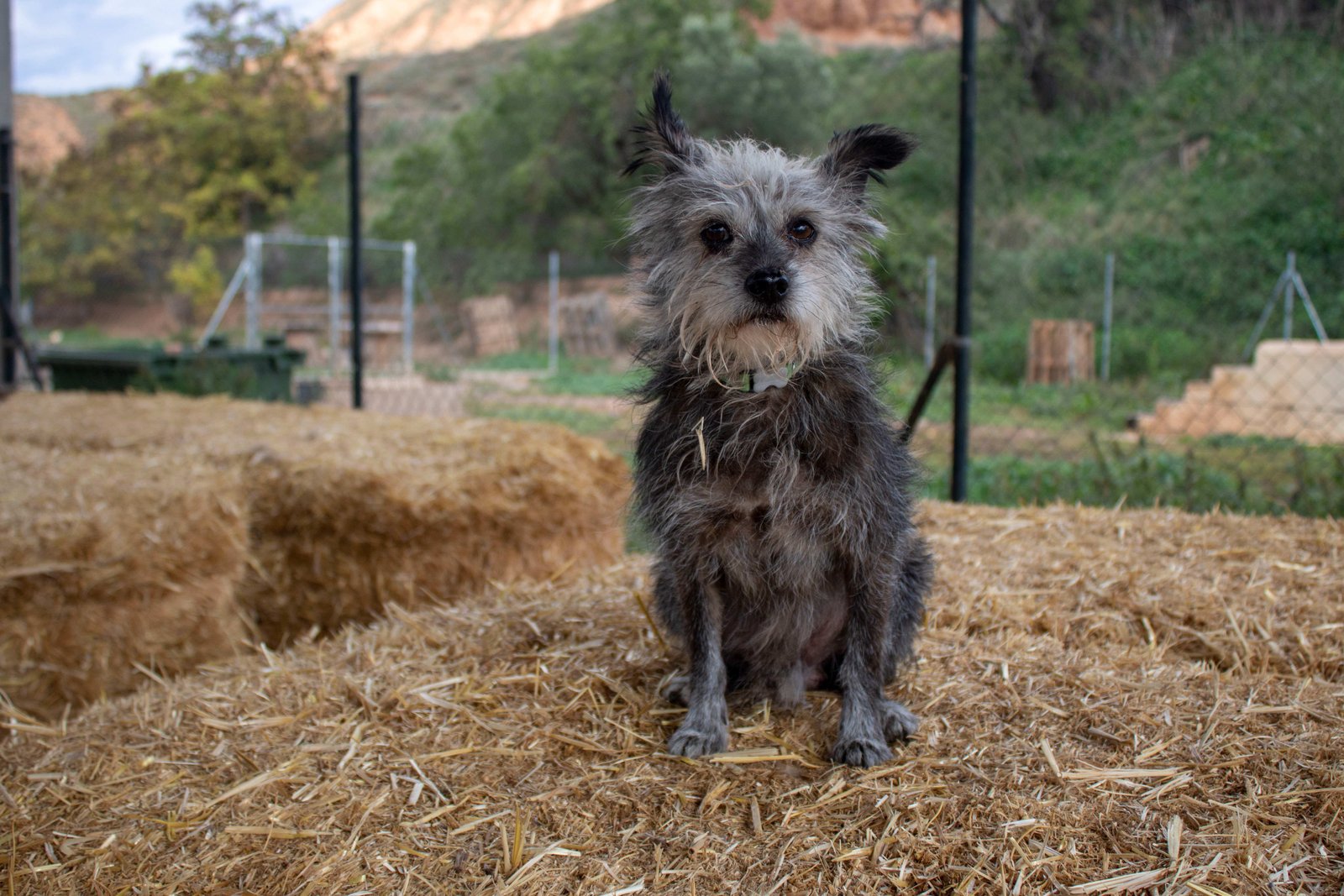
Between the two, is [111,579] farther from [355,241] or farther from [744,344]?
[355,241]

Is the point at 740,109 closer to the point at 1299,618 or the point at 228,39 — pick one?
the point at 1299,618

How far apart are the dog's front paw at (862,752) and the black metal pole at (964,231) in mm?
2852

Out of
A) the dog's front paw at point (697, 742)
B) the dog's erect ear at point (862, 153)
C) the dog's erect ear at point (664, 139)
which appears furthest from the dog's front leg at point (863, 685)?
the dog's erect ear at point (664, 139)

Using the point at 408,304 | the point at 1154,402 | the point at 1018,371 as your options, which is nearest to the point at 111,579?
the point at 1154,402

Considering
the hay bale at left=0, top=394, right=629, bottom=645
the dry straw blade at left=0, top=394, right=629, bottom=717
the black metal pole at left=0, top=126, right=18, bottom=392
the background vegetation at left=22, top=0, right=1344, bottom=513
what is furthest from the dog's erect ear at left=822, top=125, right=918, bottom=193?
the black metal pole at left=0, top=126, right=18, bottom=392

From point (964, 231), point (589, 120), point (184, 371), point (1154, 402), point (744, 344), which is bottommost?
point (1154, 402)

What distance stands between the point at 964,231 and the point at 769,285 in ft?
9.76

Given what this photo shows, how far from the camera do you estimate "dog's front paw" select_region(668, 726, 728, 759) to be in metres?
2.30

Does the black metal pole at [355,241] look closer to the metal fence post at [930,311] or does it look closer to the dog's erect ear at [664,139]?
the dog's erect ear at [664,139]

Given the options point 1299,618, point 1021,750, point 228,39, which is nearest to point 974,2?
point 1299,618

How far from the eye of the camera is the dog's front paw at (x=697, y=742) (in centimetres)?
230

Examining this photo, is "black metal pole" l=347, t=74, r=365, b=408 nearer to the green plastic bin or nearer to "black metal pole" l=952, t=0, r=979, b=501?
the green plastic bin

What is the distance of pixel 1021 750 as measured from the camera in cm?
220

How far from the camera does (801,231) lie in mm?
2348
